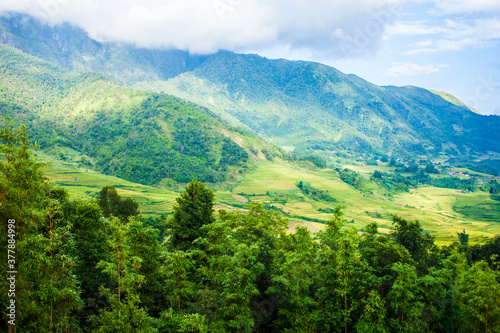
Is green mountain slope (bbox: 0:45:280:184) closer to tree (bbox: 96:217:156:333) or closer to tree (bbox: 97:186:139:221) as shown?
tree (bbox: 97:186:139:221)

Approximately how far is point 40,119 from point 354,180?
191 meters

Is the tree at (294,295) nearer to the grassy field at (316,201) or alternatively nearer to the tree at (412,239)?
the tree at (412,239)

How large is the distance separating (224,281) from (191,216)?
43.0ft

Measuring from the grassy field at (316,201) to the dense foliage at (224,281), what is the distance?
215 feet

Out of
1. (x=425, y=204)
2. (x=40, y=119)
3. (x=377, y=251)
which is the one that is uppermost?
(x=40, y=119)

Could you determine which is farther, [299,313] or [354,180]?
[354,180]

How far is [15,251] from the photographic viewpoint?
1280cm

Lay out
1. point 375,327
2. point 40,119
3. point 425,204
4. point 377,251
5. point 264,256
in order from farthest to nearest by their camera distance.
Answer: point 40,119 < point 425,204 < point 264,256 < point 377,251 < point 375,327

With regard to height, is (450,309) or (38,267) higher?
(38,267)

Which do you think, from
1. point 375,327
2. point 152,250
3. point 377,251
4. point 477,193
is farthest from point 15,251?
point 477,193

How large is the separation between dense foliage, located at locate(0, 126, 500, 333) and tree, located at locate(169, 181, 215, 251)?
6.56 metres

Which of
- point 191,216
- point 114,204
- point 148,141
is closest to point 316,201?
point 148,141

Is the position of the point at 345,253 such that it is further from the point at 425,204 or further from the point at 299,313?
the point at 425,204

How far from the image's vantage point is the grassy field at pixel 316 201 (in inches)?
3979
